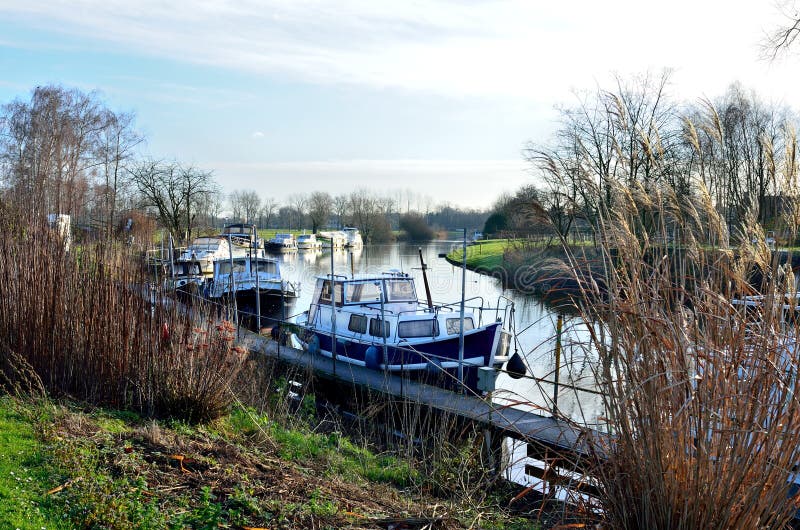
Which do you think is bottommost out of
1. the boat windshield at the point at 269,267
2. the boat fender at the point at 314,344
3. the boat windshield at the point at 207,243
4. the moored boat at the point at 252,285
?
the boat fender at the point at 314,344

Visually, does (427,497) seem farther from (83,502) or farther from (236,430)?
(83,502)

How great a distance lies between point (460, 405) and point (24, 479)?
6073 mm

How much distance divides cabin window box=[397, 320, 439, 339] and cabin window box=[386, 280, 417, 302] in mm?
1549

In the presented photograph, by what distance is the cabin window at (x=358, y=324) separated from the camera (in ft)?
→ 47.1

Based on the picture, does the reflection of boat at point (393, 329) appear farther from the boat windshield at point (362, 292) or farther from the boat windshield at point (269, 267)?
the boat windshield at point (269, 267)

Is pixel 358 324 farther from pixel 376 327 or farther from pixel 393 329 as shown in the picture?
pixel 393 329

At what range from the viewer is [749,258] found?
3.62m

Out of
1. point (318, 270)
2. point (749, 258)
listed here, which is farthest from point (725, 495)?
point (318, 270)

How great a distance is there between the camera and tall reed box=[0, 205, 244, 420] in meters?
7.23

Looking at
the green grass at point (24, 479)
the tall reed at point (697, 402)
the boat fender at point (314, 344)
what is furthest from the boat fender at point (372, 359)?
the tall reed at point (697, 402)

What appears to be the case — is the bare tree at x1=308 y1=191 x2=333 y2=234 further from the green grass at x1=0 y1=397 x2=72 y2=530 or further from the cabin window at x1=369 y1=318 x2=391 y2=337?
the green grass at x1=0 y1=397 x2=72 y2=530

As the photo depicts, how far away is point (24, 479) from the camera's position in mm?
4629

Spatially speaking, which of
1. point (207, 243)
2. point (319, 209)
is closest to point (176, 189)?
point (207, 243)

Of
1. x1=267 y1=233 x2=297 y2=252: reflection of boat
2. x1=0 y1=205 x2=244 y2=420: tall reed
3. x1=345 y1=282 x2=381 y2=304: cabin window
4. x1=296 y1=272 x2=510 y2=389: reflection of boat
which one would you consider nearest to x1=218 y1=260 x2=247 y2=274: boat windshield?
x1=296 y1=272 x2=510 y2=389: reflection of boat
